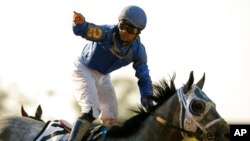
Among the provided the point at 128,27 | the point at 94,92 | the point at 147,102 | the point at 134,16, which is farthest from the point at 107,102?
the point at 134,16

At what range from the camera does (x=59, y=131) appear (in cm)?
1291

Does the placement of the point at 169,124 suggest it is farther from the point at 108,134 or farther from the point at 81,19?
the point at 81,19

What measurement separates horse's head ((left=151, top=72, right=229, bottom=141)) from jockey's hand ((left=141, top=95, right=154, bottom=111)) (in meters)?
0.24

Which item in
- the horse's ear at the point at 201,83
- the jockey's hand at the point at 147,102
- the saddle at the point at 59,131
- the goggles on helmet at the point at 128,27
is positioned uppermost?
the goggles on helmet at the point at 128,27

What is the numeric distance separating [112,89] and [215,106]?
2.17 m

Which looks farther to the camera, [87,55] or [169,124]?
[87,55]

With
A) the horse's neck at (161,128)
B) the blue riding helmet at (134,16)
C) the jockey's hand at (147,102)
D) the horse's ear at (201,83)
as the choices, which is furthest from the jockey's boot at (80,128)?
the horse's ear at (201,83)

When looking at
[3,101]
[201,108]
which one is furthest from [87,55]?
[3,101]

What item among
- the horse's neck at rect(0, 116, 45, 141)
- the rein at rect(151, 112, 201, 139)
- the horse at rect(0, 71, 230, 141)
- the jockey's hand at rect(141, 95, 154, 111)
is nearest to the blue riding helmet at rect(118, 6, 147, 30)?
the horse at rect(0, 71, 230, 141)

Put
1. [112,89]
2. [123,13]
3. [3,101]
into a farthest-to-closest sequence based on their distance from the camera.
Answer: [3,101]
[112,89]
[123,13]

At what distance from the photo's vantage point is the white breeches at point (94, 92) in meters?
12.4

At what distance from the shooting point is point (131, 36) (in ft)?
40.5

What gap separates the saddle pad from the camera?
12773 mm

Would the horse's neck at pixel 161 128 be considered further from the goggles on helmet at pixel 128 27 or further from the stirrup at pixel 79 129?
the goggles on helmet at pixel 128 27
